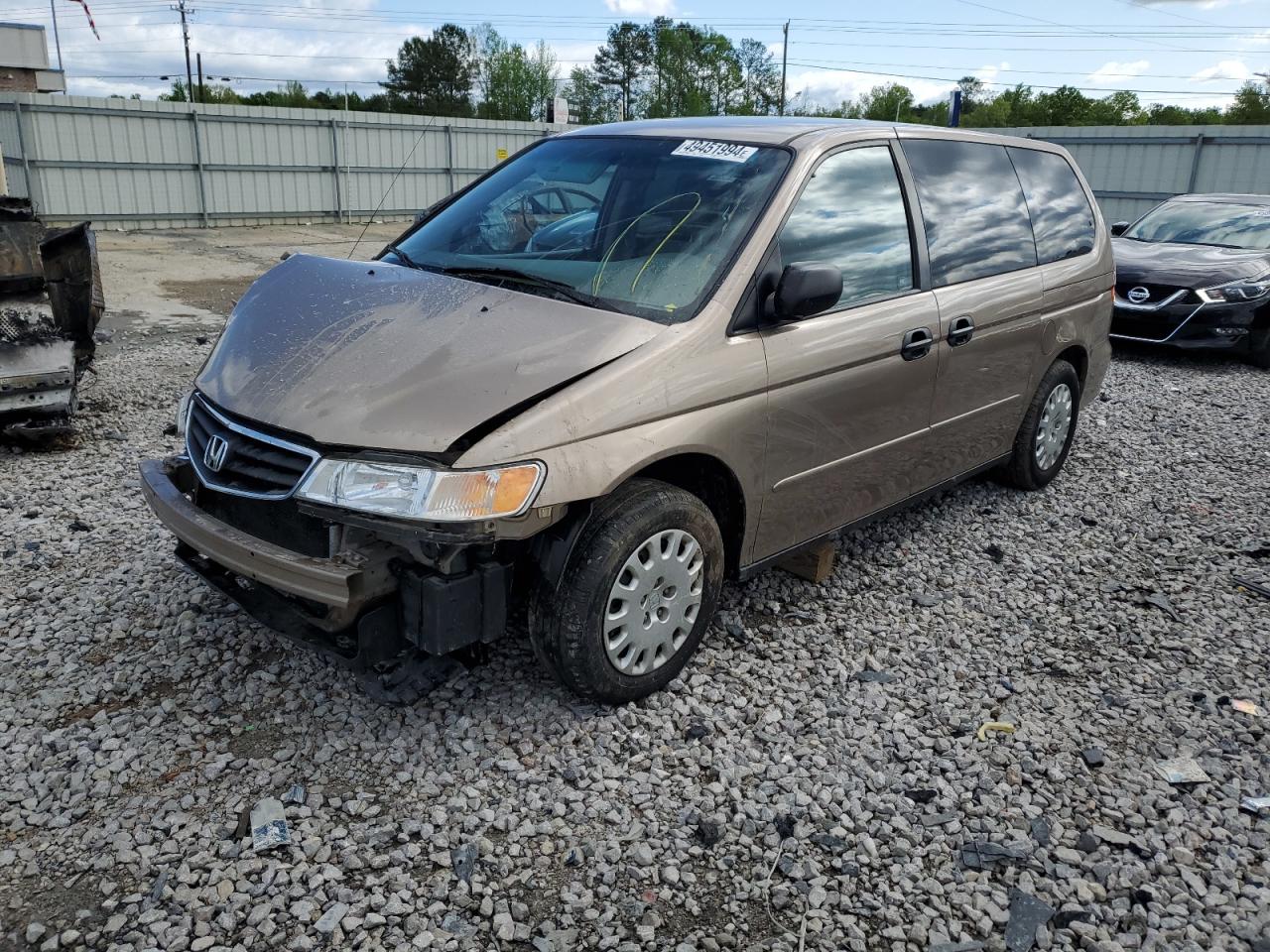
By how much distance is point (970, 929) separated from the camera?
2.65m

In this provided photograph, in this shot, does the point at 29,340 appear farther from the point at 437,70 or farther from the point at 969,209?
the point at 437,70

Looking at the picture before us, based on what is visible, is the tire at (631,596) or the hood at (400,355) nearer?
the hood at (400,355)

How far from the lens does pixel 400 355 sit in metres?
3.18

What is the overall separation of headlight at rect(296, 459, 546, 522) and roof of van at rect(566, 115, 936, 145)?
1921 mm

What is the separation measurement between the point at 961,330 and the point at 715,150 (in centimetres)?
143

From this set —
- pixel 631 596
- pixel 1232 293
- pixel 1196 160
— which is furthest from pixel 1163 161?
pixel 631 596

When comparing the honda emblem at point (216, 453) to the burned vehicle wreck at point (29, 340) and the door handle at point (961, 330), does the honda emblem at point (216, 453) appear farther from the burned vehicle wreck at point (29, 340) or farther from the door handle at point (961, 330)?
the burned vehicle wreck at point (29, 340)

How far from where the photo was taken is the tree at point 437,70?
238 ft

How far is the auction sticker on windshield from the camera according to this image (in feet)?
12.8

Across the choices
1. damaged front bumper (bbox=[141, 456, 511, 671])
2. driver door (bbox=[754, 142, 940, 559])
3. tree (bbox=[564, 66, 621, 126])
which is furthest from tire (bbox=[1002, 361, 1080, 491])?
tree (bbox=[564, 66, 621, 126])

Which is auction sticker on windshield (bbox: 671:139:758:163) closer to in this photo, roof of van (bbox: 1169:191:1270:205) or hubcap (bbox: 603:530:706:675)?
hubcap (bbox: 603:530:706:675)

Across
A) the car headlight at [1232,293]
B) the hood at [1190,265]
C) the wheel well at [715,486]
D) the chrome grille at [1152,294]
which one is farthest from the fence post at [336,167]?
the wheel well at [715,486]

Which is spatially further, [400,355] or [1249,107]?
[1249,107]

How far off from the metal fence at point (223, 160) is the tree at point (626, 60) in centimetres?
5830
